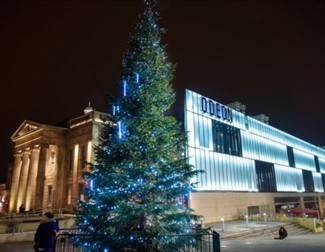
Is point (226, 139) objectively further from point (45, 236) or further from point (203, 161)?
point (45, 236)

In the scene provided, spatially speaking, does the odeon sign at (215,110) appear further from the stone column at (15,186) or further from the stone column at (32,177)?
the stone column at (15,186)

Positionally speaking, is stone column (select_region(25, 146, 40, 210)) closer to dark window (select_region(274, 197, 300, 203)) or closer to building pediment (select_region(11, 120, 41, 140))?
building pediment (select_region(11, 120, 41, 140))

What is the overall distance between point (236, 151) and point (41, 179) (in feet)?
89.4

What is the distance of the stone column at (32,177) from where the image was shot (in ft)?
134

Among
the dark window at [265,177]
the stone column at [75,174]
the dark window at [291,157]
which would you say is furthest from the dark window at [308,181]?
the stone column at [75,174]

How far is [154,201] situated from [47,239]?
11.5ft

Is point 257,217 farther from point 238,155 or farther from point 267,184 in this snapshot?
point 267,184

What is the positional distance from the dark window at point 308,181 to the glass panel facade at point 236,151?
1700 millimetres

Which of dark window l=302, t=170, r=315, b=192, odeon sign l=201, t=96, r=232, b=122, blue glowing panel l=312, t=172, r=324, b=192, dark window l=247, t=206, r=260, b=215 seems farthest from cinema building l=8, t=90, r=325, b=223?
blue glowing panel l=312, t=172, r=324, b=192

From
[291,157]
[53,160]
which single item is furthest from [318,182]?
[53,160]

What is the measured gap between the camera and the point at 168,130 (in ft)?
35.9

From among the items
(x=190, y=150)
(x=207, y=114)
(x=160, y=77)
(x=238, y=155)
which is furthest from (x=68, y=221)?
(x=238, y=155)

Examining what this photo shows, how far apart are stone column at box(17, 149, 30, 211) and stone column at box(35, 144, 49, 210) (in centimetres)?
650

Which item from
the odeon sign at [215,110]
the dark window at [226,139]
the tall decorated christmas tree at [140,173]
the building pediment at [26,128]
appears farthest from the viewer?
the building pediment at [26,128]
